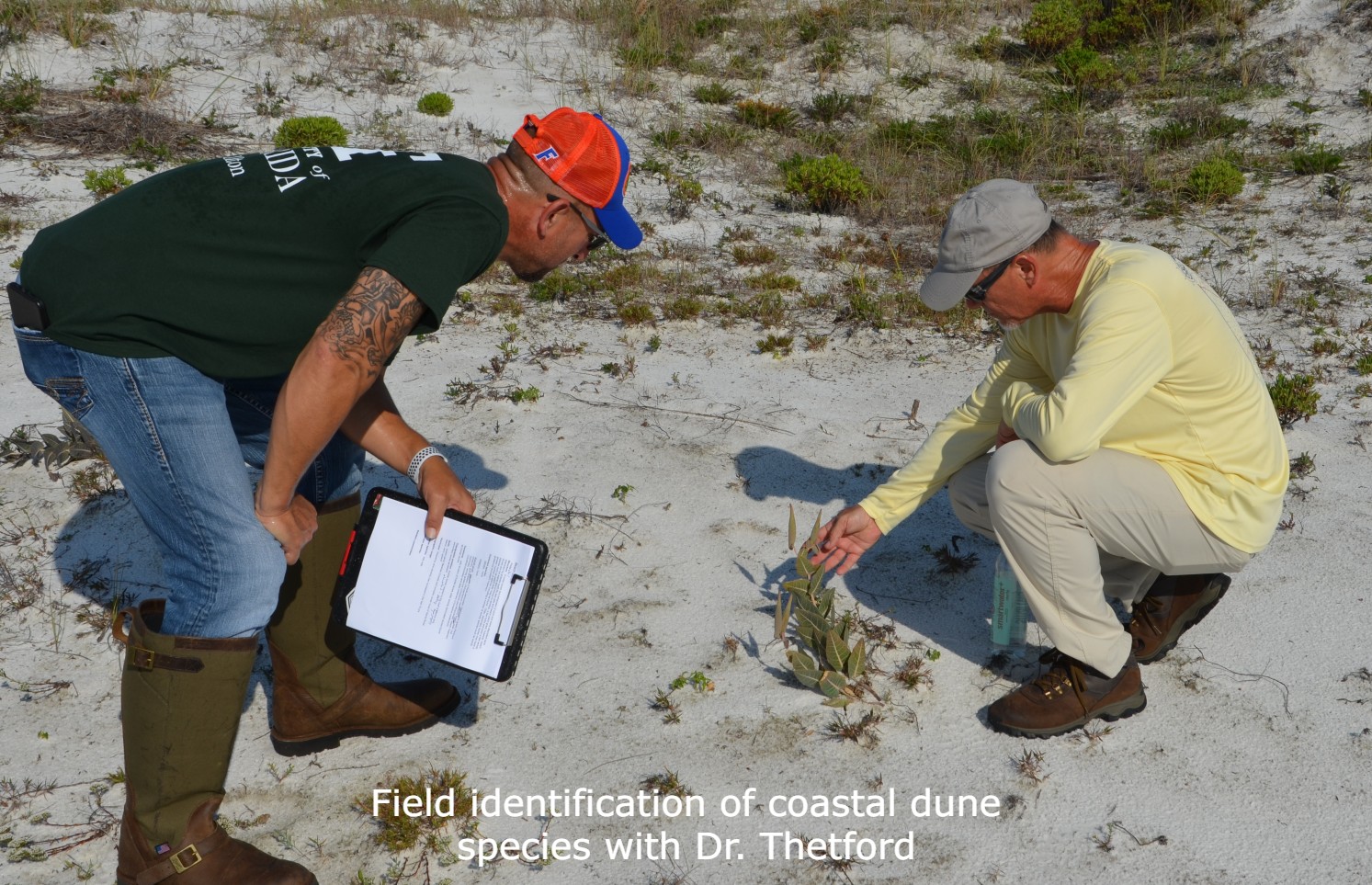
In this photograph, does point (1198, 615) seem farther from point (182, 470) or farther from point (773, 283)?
point (773, 283)

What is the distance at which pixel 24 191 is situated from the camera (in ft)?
25.0

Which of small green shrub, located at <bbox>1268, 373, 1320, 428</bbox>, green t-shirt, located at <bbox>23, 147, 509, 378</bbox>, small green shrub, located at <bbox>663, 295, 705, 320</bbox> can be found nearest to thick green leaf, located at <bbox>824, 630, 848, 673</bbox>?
green t-shirt, located at <bbox>23, 147, 509, 378</bbox>

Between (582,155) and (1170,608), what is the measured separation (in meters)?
2.35

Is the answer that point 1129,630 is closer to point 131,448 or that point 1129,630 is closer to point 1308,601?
point 1308,601

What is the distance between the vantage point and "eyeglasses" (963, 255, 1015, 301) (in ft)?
10.3

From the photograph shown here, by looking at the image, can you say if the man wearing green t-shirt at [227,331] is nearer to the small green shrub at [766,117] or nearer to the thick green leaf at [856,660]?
the thick green leaf at [856,660]

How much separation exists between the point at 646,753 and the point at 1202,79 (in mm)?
9239

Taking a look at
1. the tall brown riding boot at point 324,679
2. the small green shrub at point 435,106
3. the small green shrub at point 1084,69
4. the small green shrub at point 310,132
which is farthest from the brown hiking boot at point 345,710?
the small green shrub at point 1084,69

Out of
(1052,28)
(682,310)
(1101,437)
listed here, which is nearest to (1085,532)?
(1101,437)

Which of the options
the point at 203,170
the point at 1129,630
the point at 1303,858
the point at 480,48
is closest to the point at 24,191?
the point at 480,48

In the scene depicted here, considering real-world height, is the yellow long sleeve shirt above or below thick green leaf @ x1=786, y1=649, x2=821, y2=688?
above

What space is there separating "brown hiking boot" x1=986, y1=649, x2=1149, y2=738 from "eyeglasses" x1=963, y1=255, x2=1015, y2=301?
1119mm

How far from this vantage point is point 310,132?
27.3 feet

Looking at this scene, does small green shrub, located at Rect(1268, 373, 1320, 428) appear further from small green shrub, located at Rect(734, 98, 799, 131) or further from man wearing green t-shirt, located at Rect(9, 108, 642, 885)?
small green shrub, located at Rect(734, 98, 799, 131)
